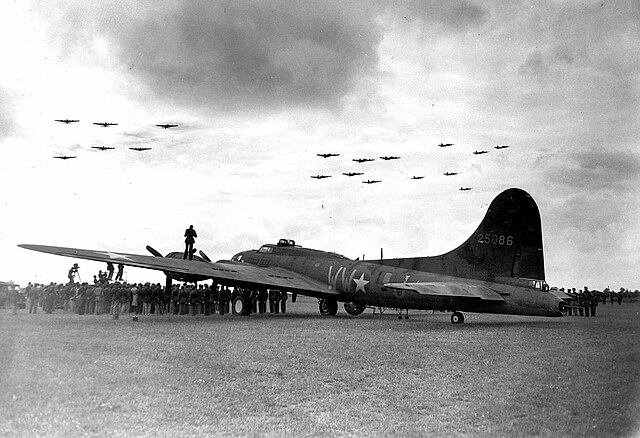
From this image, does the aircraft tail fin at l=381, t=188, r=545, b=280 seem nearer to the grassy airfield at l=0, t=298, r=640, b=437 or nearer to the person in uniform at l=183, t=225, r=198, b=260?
the grassy airfield at l=0, t=298, r=640, b=437

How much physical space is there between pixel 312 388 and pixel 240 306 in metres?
19.3

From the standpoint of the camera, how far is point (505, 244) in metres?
21.0

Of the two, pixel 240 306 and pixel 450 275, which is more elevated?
pixel 450 275

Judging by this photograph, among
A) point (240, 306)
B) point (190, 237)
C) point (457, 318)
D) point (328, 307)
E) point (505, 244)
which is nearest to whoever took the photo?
point (505, 244)

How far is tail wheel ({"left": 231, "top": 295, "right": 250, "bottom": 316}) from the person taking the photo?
91.2 ft

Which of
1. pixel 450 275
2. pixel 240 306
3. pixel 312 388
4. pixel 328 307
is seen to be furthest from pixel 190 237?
pixel 312 388

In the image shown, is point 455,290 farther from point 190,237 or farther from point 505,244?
point 190,237

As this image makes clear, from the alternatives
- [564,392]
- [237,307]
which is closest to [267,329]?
[237,307]

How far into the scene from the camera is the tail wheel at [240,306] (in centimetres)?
2780

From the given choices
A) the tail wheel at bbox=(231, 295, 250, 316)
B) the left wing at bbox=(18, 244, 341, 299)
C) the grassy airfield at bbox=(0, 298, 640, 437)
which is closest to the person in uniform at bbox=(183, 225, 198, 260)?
the left wing at bbox=(18, 244, 341, 299)

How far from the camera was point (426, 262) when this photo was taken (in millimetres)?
23266

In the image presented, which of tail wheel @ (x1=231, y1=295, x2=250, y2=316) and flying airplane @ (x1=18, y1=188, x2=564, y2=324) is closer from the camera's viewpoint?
flying airplane @ (x1=18, y1=188, x2=564, y2=324)

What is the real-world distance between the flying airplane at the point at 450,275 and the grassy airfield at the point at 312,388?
5.78 meters

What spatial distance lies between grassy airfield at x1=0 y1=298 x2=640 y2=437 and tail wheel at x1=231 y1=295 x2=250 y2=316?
43.6 ft
